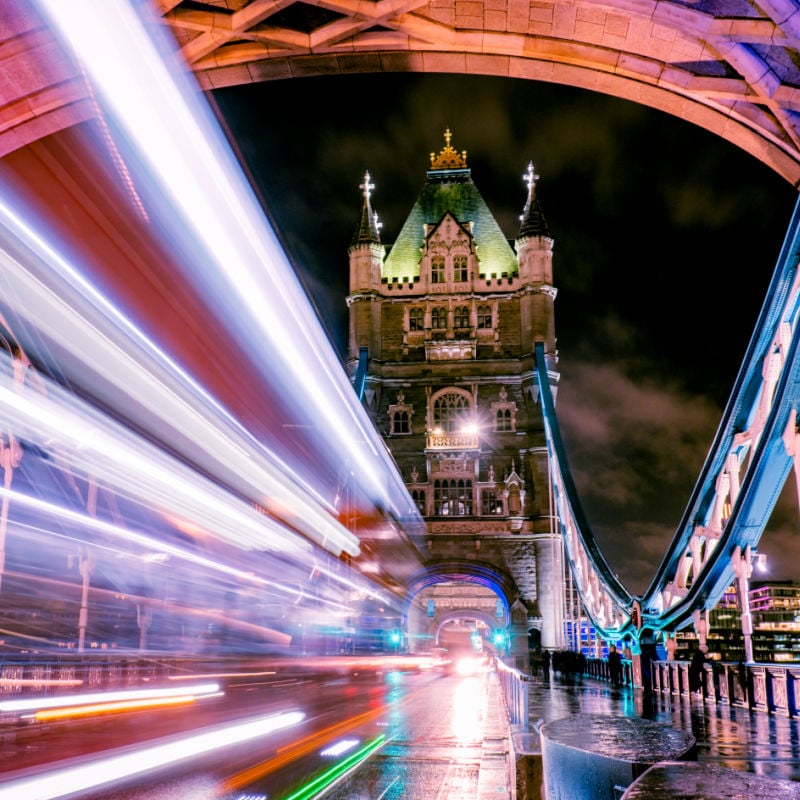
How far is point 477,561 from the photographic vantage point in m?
47.3

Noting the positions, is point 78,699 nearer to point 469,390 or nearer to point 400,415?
point 400,415

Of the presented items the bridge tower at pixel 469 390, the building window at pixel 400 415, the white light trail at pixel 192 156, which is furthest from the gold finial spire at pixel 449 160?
the white light trail at pixel 192 156

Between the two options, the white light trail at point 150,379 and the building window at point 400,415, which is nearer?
the white light trail at point 150,379

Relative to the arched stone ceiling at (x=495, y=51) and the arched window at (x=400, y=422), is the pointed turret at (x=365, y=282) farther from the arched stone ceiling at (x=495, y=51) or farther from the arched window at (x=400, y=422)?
the arched stone ceiling at (x=495, y=51)

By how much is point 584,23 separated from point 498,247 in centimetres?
4821

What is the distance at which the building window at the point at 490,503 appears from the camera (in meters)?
48.9

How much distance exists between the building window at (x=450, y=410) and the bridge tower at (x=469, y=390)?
9cm

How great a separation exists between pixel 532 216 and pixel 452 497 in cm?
2061

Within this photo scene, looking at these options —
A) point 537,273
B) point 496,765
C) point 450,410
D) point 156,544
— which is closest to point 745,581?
point 496,765

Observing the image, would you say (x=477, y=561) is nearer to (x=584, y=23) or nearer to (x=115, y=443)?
(x=115, y=443)

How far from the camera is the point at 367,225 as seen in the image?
2210 inches

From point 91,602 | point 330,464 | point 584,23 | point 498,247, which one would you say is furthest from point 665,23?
point 498,247

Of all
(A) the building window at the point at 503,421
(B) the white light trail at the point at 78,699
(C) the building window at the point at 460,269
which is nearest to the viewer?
(B) the white light trail at the point at 78,699

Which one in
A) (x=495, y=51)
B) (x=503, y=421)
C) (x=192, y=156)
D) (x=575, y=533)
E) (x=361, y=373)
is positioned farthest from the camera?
(x=361, y=373)
